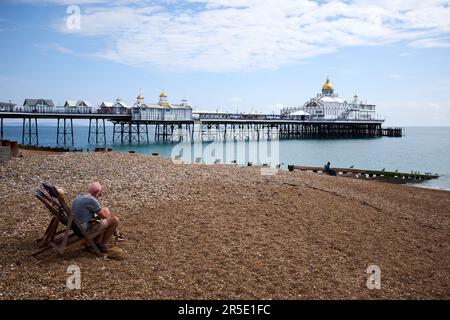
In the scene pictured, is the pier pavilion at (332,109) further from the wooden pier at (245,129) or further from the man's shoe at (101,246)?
the man's shoe at (101,246)

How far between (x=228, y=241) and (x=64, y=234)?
2946 mm

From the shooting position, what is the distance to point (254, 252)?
728cm

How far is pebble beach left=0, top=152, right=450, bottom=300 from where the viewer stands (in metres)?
5.92

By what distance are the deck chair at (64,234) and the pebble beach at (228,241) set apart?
0.19 meters

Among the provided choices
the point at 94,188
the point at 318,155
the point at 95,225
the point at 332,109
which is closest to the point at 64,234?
the point at 95,225

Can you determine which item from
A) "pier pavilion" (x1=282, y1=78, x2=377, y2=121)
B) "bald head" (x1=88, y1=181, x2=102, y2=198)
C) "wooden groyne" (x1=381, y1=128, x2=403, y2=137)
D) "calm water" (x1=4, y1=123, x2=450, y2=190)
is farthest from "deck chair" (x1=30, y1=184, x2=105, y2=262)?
"wooden groyne" (x1=381, y1=128, x2=403, y2=137)

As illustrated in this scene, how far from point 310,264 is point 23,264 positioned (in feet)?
15.3

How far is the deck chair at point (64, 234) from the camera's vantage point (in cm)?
625

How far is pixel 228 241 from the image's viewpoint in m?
7.69

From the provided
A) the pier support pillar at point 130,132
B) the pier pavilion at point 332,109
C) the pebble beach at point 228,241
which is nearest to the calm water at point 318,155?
the pier support pillar at point 130,132

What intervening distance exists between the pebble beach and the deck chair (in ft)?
0.61

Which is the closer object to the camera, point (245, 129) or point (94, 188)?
point (94, 188)

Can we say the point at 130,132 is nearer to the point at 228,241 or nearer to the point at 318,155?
the point at 318,155
